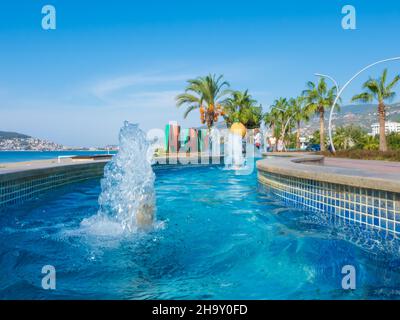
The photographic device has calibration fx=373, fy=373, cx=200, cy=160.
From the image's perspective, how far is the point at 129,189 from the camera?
6734 mm

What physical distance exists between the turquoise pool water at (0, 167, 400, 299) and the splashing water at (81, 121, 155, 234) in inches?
15.8

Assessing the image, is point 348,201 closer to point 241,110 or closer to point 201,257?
point 201,257

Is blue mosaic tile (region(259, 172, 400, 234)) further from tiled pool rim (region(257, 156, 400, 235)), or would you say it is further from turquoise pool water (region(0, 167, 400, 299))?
turquoise pool water (region(0, 167, 400, 299))

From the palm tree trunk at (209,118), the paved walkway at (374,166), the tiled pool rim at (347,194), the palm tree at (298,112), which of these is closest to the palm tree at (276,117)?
the palm tree at (298,112)

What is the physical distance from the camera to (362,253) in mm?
4742

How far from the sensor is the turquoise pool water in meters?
3.65

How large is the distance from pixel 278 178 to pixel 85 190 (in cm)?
585

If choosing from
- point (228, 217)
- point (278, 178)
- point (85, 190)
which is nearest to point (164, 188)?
point (85, 190)

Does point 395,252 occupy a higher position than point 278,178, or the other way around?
point 278,178

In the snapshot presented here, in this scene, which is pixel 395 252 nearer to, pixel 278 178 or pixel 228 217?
pixel 228 217

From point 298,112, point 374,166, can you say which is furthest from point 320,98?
point 374,166

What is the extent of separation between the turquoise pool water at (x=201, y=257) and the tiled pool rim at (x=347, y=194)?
0.22m

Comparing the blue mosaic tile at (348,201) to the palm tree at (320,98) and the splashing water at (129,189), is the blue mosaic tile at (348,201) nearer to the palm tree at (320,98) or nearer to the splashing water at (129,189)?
the splashing water at (129,189)

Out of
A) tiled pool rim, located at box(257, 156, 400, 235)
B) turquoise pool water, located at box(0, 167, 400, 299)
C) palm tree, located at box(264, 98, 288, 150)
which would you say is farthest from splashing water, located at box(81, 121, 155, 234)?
palm tree, located at box(264, 98, 288, 150)
